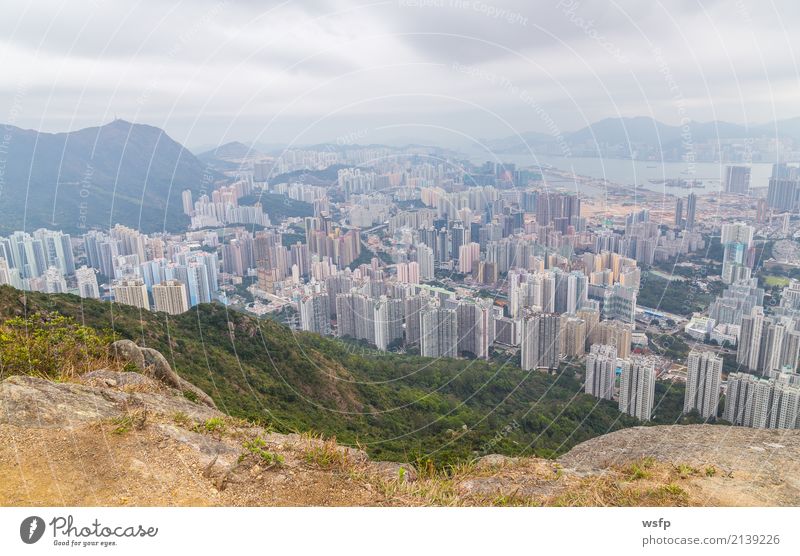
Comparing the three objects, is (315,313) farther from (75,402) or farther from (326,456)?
(326,456)

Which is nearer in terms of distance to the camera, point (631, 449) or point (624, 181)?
point (631, 449)

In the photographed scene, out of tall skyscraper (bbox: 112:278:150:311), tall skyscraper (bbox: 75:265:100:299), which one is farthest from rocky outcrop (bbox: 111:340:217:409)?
tall skyscraper (bbox: 75:265:100:299)

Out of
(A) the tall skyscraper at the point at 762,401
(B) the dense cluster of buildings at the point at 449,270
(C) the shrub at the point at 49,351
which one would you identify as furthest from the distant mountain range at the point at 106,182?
(A) the tall skyscraper at the point at 762,401

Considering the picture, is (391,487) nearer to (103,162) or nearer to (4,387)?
(4,387)

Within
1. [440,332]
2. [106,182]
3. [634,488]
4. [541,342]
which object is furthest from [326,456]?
[106,182]

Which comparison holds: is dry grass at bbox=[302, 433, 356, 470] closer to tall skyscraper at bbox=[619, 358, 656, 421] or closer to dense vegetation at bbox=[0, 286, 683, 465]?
dense vegetation at bbox=[0, 286, 683, 465]

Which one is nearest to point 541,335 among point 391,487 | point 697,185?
point 697,185

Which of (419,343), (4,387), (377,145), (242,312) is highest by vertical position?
(377,145)
